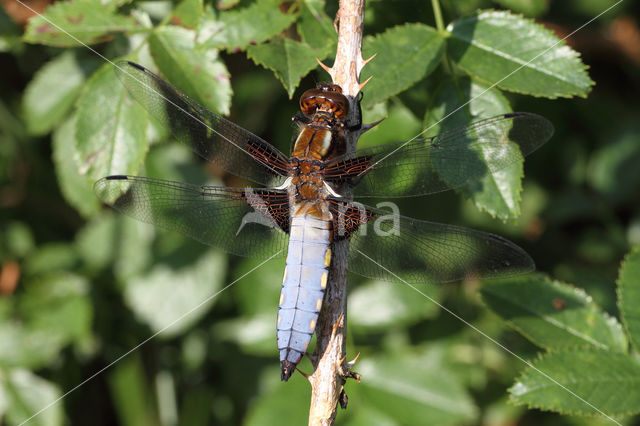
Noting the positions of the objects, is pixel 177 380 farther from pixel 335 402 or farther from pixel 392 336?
pixel 335 402

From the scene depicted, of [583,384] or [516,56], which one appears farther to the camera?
[516,56]

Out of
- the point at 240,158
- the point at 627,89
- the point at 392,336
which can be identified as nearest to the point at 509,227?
the point at 392,336

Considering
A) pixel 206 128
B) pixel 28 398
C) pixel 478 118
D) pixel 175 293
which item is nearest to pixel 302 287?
pixel 206 128

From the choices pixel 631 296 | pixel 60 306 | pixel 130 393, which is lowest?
pixel 130 393

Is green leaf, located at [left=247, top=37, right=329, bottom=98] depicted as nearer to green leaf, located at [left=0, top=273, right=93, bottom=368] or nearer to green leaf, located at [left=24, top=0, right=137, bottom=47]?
green leaf, located at [left=24, top=0, right=137, bottom=47]

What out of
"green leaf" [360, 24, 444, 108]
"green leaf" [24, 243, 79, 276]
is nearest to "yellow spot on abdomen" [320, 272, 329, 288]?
"green leaf" [360, 24, 444, 108]

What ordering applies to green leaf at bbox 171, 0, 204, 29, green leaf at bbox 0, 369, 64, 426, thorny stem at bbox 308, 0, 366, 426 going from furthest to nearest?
green leaf at bbox 0, 369, 64, 426, green leaf at bbox 171, 0, 204, 29, thorny stem at bbox 308, 0, 366, 426

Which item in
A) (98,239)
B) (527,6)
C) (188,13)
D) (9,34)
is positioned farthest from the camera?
(98,239)

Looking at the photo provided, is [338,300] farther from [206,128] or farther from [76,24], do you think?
[76,24]
